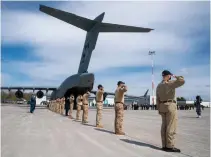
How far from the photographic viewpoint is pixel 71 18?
2270cm

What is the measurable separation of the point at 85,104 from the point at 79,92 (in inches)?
661

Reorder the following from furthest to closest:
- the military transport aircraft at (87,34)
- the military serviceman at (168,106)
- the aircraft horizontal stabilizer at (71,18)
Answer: the military transport aircraft at (87,34) → the aircraft horizontal stabilizer at (71,18) → the military serviceman at (168,106)

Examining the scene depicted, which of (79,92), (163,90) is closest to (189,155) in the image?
(163,90)

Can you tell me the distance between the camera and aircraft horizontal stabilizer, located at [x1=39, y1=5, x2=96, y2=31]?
19069 mm

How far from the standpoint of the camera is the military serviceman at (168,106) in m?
6.25

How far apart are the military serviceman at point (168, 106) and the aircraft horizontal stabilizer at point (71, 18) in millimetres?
13410

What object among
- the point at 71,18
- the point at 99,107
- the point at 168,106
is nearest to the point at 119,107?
the point at 99,107

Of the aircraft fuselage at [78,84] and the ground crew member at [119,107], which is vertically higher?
the aircraft fuselage at [78,84]

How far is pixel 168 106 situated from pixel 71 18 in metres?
17.6

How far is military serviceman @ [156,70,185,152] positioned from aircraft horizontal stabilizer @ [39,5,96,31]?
13410mm

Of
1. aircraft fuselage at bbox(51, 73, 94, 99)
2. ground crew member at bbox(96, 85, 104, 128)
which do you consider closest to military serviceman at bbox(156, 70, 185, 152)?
ground crew member at bbox(96, 85, 104, 128)

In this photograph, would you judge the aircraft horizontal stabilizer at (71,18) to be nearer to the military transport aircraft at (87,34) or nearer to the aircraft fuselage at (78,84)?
the military transport aircraft at (87,34)

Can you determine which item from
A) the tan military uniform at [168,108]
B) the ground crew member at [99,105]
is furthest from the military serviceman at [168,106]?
the ground crew member at [99,105]

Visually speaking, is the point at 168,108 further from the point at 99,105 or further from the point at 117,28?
the point at 117,28
